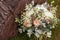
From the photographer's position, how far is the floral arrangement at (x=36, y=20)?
11.7 feet

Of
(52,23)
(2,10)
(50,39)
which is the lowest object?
(50,39)

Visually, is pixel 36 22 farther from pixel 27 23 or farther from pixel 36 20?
pixel 27 23

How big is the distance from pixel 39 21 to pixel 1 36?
0.62 meters

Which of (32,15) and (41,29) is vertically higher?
(32,15)

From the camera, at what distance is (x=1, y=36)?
3342mm

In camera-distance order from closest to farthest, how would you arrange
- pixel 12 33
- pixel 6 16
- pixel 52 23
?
1. pixel 6 16
2. pixel 12 33
3. pixel 52 23

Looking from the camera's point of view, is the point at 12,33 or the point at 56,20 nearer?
the point at 12,33

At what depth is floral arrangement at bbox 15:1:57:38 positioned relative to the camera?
3.58 metres

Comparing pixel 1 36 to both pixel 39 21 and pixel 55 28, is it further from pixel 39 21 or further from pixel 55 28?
pixel 55 28

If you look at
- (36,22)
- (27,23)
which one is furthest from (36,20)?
(27,23)

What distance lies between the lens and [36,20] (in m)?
3.54

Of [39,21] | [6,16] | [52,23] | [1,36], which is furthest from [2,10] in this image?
[52,23]

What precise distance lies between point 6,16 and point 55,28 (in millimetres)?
1004

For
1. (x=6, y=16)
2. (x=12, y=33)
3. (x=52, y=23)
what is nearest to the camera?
(x=6, y=16)
